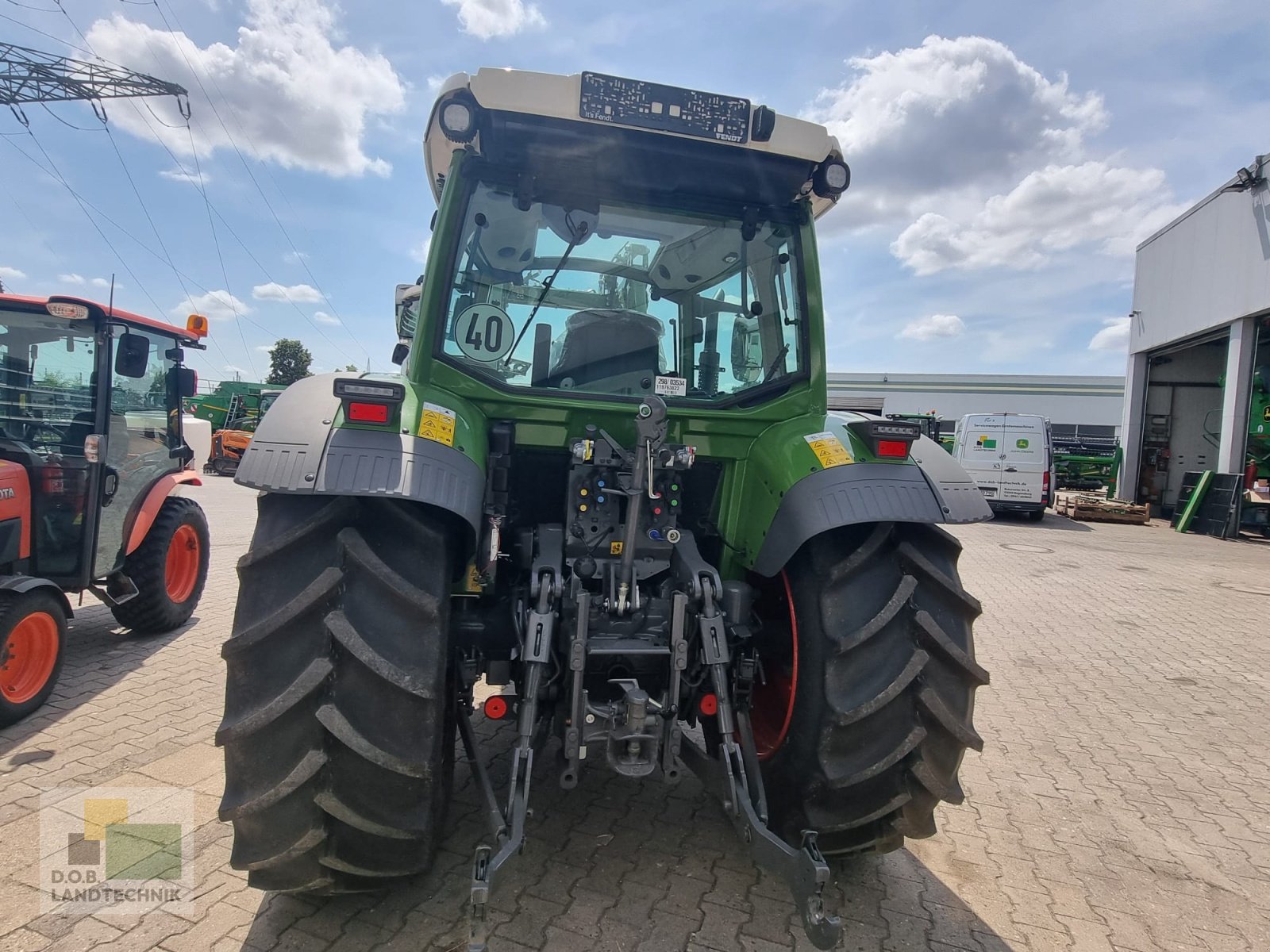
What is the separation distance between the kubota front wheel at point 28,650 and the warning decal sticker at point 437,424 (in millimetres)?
3118

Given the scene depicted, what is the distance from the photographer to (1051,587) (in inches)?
359

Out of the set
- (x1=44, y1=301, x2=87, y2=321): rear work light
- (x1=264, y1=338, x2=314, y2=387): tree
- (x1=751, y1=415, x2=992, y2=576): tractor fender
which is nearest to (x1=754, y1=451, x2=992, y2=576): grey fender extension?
(x1=751, y1=415, x2=992, y2=576): tractor fender

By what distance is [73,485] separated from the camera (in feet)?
15.7

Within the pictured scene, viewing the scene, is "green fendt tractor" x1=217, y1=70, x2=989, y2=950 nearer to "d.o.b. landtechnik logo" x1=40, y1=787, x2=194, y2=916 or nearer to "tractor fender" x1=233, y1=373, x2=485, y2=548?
"tractor fender" x1=233, y1=373, x2=485, y2=548

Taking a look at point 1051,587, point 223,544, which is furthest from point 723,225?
point 223,544

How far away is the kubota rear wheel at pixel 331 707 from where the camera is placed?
6.48ft

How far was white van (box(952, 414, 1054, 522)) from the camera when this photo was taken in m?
15.5

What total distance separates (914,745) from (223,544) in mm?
9606

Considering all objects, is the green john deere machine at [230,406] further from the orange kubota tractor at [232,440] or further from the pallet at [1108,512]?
the pallet at [1108,512]

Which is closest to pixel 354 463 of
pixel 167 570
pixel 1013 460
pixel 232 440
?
pixel 167 570

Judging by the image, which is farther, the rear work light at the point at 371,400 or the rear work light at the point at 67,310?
the rear work light at the point at 67,310

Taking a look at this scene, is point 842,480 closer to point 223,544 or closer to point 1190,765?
point 1190,765

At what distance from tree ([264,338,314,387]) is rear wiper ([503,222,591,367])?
39.8 metres

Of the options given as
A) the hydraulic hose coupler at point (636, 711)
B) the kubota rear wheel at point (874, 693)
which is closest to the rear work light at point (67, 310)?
the hydraulic hose coupler at point (636, 711)
